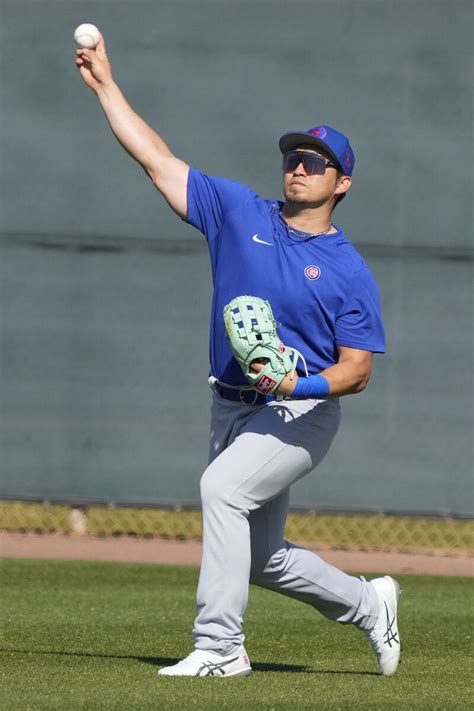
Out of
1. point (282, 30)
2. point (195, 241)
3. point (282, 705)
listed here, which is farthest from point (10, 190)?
point (282, 705)

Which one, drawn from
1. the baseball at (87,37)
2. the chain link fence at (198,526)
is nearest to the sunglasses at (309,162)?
the baseball at (87,37)

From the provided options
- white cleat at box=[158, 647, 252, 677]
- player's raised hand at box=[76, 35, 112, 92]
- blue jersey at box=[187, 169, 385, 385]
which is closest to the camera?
white cleat at box=[158, 647, 252, 677]

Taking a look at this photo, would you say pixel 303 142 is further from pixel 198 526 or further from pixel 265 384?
pixel 198 526

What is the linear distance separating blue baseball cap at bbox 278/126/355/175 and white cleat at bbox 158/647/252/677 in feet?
5.79

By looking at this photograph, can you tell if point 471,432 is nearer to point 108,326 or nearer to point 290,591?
point 108,326

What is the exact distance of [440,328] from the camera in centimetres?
1013

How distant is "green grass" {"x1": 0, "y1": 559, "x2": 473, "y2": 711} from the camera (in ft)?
14.7

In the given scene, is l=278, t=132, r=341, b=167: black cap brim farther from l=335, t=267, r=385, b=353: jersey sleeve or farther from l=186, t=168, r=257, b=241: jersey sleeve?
l=335, t=267, r=385, b=353: jersey sleeve

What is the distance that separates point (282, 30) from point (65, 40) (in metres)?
1.56

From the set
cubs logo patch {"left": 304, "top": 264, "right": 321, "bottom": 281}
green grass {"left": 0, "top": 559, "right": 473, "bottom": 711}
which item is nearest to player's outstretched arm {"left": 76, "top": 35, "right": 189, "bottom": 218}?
cubs logo patch {"left": 304, "top": 264, "right": 321, "bottom": 281}

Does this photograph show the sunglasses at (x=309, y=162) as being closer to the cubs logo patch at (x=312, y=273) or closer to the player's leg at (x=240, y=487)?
the cubs logo patch at (x=312, y=273)

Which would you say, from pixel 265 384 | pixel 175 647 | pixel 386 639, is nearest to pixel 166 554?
pixel 175 647

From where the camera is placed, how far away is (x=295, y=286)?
5.00 m

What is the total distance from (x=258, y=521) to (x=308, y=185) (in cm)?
121
